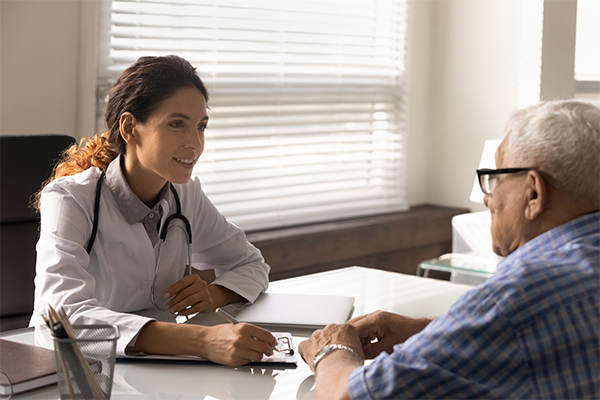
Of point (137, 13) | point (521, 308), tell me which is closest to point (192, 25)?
point (137, 13)

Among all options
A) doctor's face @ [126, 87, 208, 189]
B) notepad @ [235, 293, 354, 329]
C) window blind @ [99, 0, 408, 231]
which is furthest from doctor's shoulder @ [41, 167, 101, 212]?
window blind @ [99, 0, 408, 231]

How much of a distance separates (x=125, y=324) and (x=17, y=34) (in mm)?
1661

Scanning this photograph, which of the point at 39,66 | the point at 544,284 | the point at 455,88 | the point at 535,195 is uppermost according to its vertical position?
the point at 455,88

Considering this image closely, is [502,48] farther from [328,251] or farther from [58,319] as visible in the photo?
[58,319]

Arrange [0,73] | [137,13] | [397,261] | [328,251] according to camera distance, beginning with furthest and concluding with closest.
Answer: [397,261], [328,251], [137,13], [0,73]

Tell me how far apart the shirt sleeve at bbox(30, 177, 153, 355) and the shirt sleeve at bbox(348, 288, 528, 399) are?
0.58 m

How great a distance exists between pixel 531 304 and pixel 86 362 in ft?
2.14

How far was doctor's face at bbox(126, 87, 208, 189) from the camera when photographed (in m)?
1.63

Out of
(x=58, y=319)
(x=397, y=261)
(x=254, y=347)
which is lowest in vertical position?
(x=397, y=261)

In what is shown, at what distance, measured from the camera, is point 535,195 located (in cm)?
100

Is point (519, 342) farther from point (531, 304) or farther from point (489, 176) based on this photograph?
point (489, 176)

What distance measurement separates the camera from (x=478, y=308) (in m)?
0.90

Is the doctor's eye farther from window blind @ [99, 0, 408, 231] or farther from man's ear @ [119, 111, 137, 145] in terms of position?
window blind @ [99, 0, 408, 231]

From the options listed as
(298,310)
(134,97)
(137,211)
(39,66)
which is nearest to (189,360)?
(298,310)
